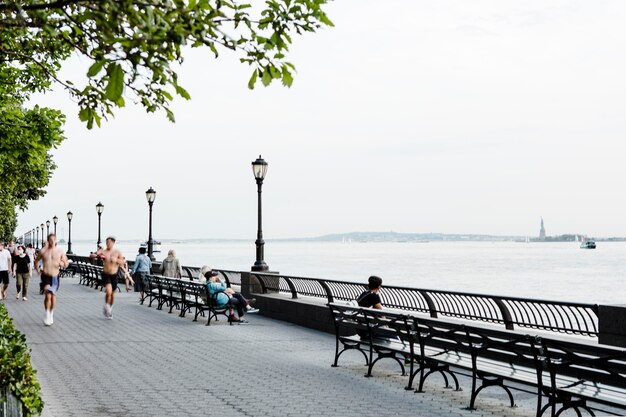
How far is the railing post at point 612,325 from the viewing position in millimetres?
11454

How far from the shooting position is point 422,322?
1077 cm

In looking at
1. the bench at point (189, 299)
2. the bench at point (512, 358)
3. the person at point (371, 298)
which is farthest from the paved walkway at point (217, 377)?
the person at point (371, 298)

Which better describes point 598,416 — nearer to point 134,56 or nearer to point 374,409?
point 374,409

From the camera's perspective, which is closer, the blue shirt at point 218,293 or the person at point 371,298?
the person at point 371,298

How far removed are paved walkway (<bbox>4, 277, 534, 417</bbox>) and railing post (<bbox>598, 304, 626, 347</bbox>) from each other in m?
2.05

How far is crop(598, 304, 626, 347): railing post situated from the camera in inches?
451

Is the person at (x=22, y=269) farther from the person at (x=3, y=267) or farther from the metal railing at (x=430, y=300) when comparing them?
the metal railing at (x=430, y=300)

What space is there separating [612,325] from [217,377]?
543 centimetres

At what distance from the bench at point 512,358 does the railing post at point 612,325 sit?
1.85 m

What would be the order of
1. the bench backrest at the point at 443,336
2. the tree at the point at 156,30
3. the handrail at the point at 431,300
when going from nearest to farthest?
the tree at the point at 156,30 → the bench backrest at the point at 443,336 → the handrail at the point at 431,300

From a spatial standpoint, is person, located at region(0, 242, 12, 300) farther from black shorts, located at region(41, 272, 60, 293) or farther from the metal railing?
the metal railing

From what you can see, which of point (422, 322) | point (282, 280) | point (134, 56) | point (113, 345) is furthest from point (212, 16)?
point (282, 280)

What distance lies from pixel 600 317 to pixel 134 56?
28.4 ft

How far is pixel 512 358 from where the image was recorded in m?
9.34
